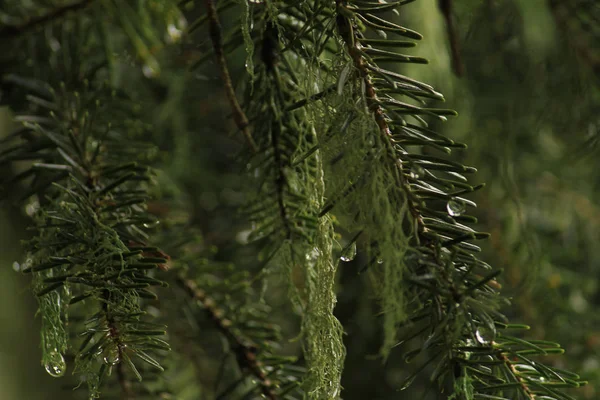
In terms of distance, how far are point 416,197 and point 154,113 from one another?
1.18 ft

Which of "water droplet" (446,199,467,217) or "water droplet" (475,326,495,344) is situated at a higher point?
"water droplet" (446,199,467,217)

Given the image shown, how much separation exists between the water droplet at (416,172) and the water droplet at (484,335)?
6 cm

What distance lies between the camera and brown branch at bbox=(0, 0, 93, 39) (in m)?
0.38

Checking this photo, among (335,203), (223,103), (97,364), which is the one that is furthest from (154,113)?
(335,203)

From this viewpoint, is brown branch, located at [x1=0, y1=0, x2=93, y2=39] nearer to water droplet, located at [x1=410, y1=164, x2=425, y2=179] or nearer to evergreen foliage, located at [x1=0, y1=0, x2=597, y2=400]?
evergreen foliage, located at [x1=0, y1=0, x2=597, y2=400]

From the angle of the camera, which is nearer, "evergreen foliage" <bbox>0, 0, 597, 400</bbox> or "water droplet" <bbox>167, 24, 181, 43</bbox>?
"evergreen foliage" <bbox>0, 0, 597, 400</bbox>

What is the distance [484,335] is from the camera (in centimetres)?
21

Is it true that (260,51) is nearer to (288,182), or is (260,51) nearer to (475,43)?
(288,182)

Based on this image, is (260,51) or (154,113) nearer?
(260,51)

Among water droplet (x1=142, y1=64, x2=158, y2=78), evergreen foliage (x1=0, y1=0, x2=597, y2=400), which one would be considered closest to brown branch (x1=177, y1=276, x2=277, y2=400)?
evergreen foliage (x1=0, y1=0, x2=597, y2=400)

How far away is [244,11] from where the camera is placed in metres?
0.22

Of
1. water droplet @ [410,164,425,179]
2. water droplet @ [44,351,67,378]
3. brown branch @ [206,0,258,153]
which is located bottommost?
water droplet @ [44,351,67,378]

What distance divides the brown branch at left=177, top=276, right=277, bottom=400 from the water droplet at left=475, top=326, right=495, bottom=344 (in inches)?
4.6

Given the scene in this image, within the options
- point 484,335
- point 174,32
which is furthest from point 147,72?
point 484,335
